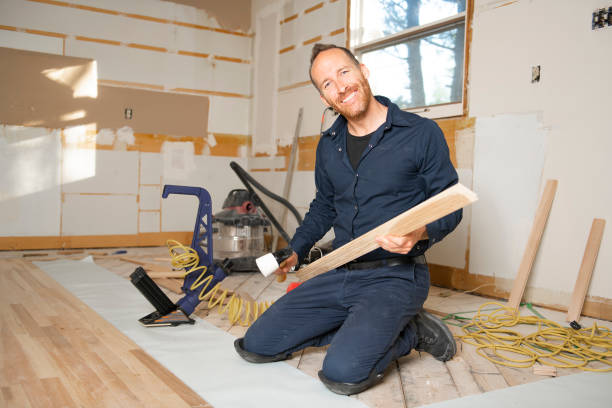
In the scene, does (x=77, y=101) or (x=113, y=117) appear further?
(x=113, y=117)

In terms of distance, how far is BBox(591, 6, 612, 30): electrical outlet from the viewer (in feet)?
8.58

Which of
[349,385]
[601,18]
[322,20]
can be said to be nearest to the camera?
[349,385]

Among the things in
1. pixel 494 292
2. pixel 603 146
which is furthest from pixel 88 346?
pixel 603 146

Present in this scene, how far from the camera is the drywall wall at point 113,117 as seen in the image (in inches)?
191

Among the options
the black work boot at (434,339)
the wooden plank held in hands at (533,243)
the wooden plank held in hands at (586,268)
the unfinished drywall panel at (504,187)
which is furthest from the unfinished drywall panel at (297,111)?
the black work boot at (434,339)

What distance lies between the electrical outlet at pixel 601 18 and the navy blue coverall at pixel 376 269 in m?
1.42

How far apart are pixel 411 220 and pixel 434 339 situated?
70cm

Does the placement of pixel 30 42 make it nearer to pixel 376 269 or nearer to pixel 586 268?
pixel 376 269

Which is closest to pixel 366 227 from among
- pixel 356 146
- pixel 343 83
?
pixel 356 146

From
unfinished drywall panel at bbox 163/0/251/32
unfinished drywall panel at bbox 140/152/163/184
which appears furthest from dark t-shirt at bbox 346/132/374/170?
unfinished drywall panel at bbox 163/0/251/32

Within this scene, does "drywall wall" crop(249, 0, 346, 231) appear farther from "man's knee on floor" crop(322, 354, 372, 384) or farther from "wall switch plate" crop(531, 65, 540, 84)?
"man's knee on floor" crop(322, 354, 372, 384)

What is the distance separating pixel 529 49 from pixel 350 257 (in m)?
1.97

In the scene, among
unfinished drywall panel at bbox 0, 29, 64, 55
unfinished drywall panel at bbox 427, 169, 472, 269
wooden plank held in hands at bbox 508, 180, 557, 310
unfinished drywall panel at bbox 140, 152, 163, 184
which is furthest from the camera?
unfinished drywall panel at bbox 140, 152, 163, 184

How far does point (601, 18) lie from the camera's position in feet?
8.69
